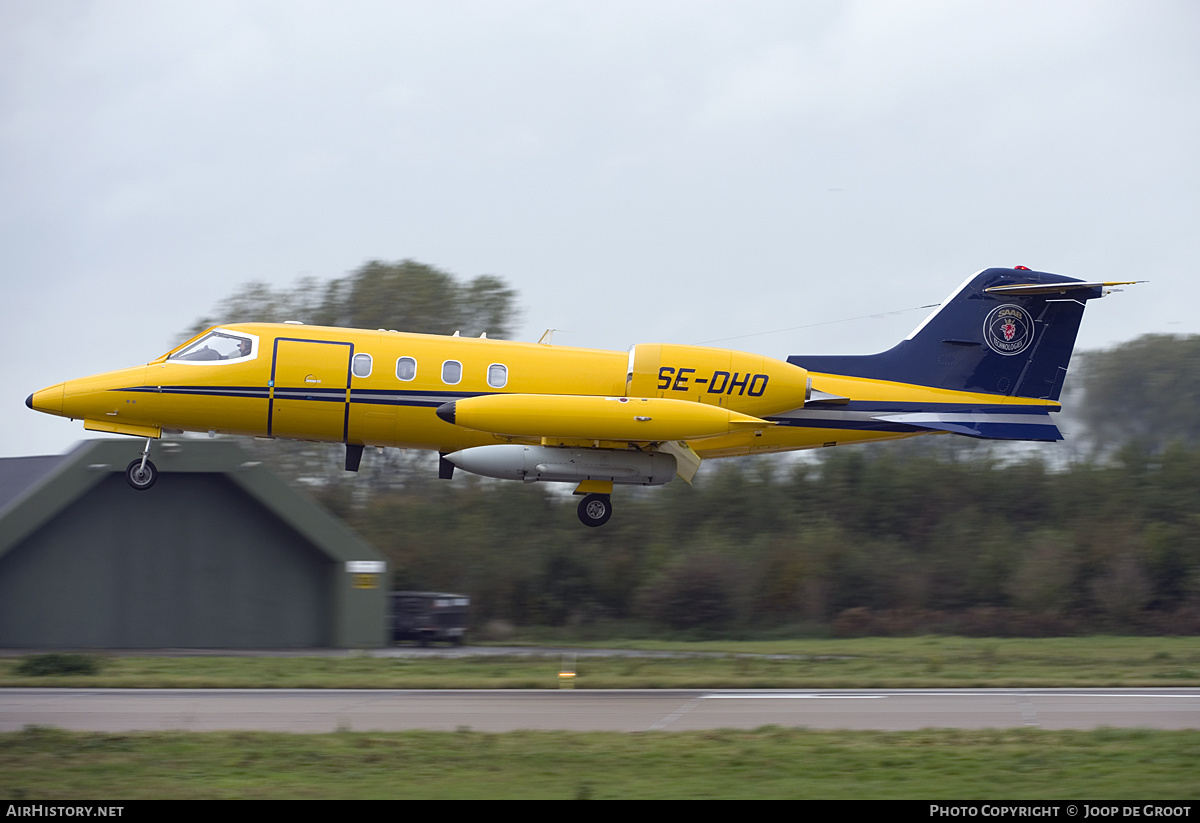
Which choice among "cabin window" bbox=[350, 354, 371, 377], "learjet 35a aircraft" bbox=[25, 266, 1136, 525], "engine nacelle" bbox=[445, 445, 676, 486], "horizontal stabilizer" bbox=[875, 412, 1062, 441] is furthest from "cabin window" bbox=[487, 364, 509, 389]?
"horizontal stabilizer" bbox=[875, 412, 1062, 441]

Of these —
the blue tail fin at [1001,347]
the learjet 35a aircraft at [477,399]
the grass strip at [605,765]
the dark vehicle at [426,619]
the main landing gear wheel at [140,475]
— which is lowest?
the grass strip at [605,765]

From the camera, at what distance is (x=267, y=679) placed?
2200 cm

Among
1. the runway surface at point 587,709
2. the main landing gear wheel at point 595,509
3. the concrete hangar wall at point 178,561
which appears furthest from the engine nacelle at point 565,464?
the concrete hangar wall at point 178,561

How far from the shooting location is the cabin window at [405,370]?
21234 millimetres

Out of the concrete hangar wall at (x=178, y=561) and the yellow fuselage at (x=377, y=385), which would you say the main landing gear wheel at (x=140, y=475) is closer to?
the yellow fuselage at (x=377, y=385)

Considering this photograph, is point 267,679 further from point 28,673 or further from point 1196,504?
point 1196,504

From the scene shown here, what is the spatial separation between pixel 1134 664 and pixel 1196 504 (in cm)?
1524

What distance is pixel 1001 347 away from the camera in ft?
76.9

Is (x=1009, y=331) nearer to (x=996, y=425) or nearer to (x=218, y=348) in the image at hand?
(x=996, y=425)

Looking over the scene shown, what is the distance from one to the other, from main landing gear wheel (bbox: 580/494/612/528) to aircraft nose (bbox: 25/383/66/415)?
9.65m

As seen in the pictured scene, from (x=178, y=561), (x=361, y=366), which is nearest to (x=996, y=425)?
(x=361, y=366)

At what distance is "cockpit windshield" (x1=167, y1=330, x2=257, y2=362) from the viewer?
70.0 ft

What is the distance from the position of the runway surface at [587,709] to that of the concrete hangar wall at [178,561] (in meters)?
8.53

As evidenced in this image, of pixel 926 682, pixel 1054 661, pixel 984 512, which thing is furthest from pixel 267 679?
pixel 984 512
